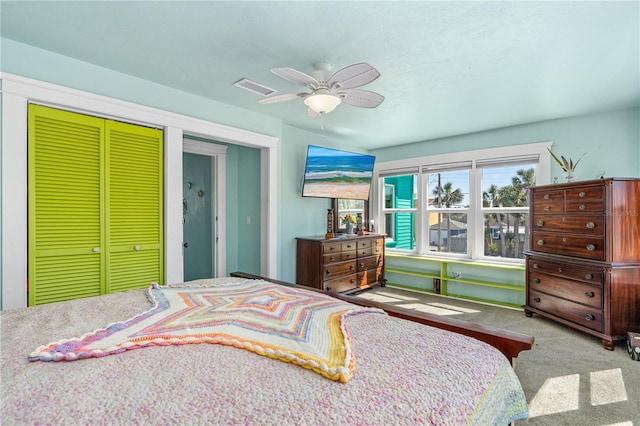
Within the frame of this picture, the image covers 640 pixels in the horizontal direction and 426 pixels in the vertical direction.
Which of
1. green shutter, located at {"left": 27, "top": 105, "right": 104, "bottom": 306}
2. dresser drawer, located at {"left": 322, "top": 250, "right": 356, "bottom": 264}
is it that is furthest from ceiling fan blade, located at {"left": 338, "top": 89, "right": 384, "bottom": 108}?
dresser drawer, located at {"left": 322, "top": 250, "right": 356, "bottom": 264}

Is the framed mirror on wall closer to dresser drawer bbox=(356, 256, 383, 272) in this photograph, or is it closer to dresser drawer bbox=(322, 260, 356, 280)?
dresser drawer bbox=(356, 256, 383, 272)

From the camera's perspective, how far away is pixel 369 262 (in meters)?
4.80

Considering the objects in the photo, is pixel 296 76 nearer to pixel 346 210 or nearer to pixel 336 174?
pixel 336 174

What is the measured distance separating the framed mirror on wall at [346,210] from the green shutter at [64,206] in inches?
126

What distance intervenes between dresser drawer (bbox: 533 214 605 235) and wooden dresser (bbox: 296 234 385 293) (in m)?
2.14

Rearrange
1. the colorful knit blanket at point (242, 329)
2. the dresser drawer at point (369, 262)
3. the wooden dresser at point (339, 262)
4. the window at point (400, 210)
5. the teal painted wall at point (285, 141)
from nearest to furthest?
the colorful knit blanket at point (242, 329) → the teal painted wall at point (285, 141) → the wooden dresser at point (339, 262) → the dresser drawer at point (369, 262) → the window at point (400, 210)

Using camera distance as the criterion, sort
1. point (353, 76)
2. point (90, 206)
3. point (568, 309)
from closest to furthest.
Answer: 1. point (353, 76)
2. point (90, 206)
3. point (568, 309)

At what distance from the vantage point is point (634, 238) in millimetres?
2814

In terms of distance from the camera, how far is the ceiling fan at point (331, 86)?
199 cm

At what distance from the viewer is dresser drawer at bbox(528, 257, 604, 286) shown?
2.87 metres

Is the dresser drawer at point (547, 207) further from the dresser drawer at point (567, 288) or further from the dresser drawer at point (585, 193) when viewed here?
the dresser drawer at point (567, 288)

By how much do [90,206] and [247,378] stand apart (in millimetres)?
2330

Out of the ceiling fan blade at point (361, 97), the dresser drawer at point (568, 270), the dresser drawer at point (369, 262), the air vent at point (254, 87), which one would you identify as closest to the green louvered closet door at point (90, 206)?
the air vent at point (254, 87)

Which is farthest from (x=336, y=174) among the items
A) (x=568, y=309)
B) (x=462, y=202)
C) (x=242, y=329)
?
(x=242, y=329)
